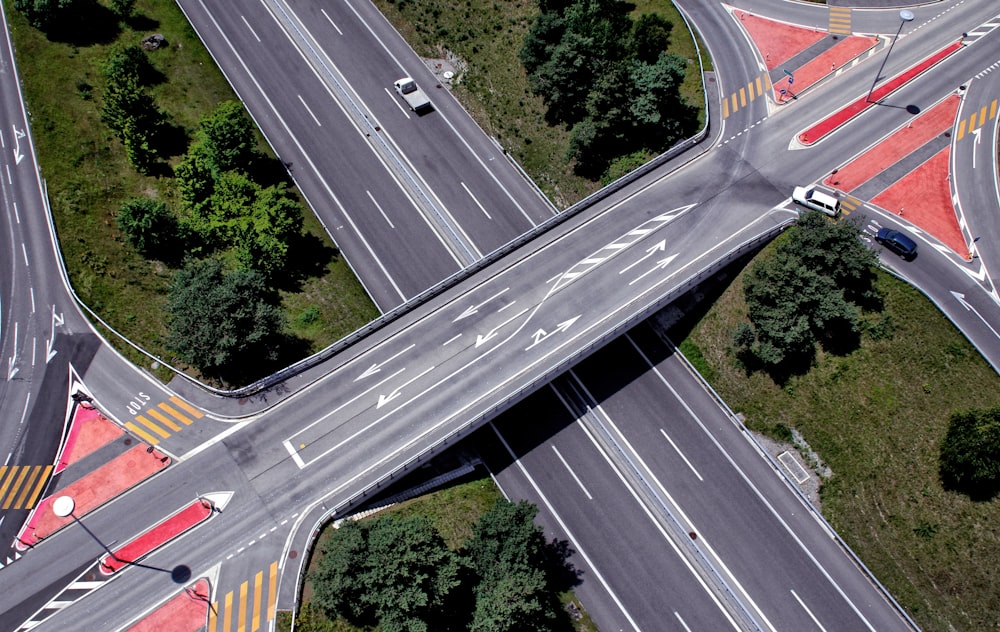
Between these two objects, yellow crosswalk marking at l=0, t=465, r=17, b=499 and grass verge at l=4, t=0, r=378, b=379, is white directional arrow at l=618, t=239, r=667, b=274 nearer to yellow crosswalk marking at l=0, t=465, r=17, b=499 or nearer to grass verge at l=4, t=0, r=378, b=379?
grass verge at l=4, t=0, r=378, b=379

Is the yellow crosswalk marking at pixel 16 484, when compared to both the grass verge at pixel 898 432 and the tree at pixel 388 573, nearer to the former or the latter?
the tree at pixel 388 573

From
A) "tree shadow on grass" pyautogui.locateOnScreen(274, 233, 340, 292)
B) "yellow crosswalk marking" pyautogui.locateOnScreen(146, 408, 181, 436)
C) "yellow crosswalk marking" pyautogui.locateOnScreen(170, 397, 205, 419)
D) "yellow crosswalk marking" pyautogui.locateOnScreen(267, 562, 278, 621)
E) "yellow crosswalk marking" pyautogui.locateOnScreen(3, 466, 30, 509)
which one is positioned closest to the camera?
"yellow crosswalk marking" pyautogui.locateOnScreen(267, 562, 278, 621)

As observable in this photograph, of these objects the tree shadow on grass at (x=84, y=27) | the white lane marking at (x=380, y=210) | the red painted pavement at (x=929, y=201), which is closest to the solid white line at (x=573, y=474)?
the white lane marking at (x=380, y=210)

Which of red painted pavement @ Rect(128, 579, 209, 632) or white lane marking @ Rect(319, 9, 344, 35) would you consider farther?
white lane marking @ Rect(319, 9, 344, 35)

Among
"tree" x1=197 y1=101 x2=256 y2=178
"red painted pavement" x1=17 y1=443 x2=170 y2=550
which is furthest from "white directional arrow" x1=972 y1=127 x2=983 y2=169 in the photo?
"red painted pavement" x1=17 y1=443 x2=170 y2=550

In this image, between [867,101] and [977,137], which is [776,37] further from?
[977,137]

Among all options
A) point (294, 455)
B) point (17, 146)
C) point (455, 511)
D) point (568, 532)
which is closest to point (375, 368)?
point (294, 455)
